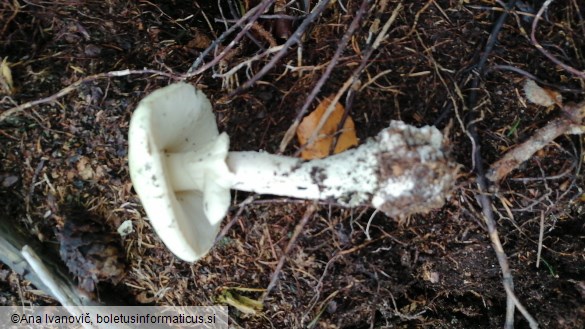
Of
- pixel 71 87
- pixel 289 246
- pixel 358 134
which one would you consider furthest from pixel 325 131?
pixel 71 87

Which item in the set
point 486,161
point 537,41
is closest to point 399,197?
point 486,161

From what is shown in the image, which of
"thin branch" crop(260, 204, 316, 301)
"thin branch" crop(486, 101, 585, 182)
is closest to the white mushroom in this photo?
"thin branch" crop(260, 204, 316, 301)

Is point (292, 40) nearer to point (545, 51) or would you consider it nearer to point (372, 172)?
point (372, 172)

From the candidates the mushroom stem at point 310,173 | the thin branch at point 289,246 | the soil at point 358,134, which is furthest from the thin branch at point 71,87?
the thin branch at point 289,246

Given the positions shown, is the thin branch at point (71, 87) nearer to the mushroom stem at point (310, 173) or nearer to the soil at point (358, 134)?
the soil at point (358, 134)

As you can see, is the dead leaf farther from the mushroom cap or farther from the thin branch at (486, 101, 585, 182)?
the mushroom cap

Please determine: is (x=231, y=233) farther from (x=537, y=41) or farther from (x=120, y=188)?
(x=537, y=41)
